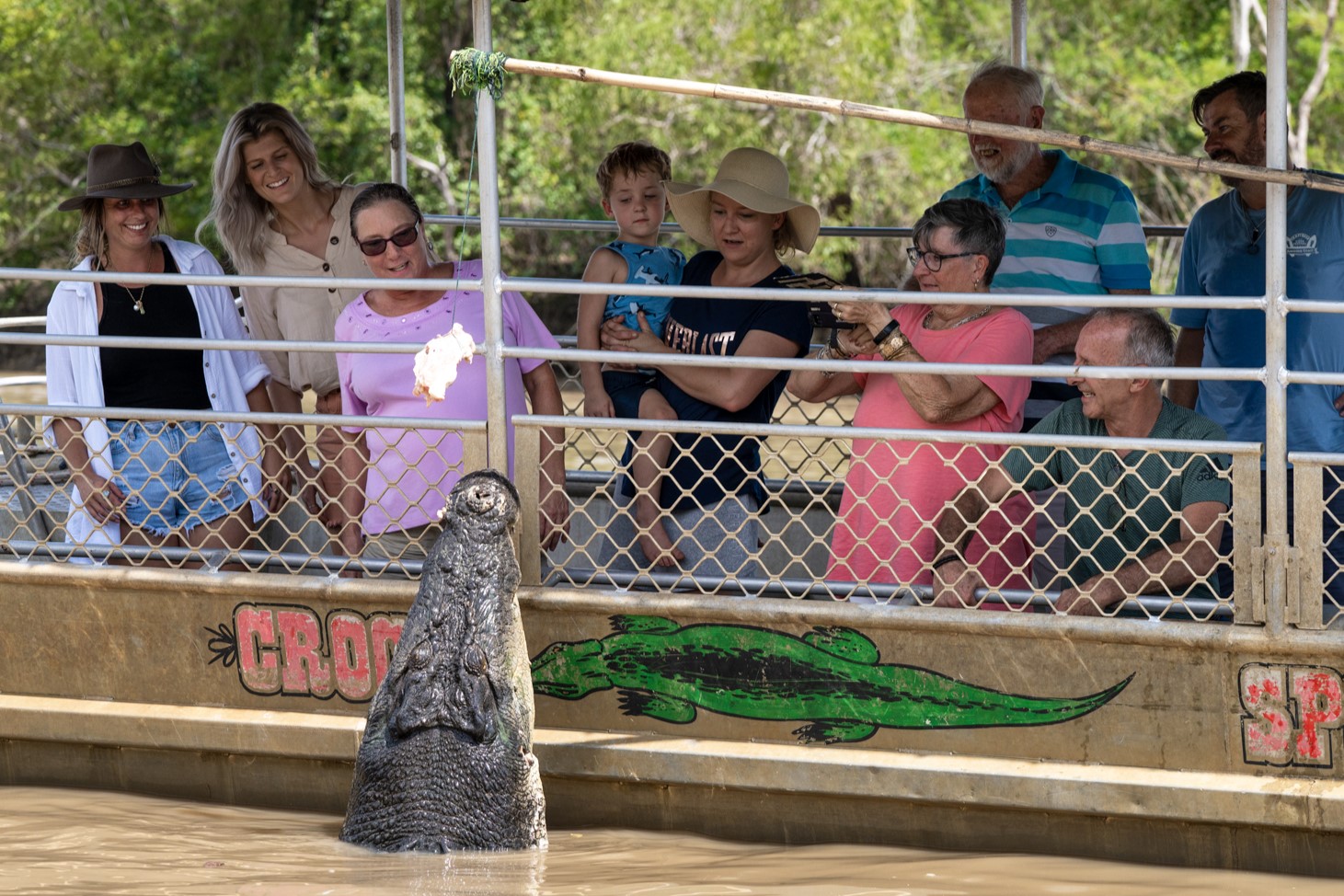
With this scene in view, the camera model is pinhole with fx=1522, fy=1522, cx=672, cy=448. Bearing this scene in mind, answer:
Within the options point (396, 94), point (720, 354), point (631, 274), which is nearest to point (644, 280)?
point (631, 274)

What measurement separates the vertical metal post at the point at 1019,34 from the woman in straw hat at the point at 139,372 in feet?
9.79

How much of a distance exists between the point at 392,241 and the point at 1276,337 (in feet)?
7.45

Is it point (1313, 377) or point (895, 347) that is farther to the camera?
point (895, 347)

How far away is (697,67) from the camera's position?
1733 cm

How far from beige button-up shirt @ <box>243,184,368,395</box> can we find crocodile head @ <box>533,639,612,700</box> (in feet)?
4.78

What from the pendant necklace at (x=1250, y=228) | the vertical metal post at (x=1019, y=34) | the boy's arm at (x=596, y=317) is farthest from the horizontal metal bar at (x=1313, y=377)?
the vertical metal post at (x=1019, y=34)

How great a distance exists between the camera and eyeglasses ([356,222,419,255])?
4164 mm

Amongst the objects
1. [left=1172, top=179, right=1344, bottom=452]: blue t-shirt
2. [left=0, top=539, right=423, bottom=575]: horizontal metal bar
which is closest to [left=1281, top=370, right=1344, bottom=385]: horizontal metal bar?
[left=1172, top=179, right=1344, bottom=452]: blue t-shirt

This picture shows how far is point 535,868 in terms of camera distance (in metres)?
3.71

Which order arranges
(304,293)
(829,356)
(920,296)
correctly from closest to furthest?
(920,296) < (829,356) < (304,293)

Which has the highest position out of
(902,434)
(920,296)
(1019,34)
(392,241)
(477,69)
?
(1019,34)

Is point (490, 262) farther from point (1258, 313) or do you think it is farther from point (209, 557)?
point (1258, 313)

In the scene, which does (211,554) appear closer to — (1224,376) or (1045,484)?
(1045,484)

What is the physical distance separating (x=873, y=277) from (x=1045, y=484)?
1538cm
